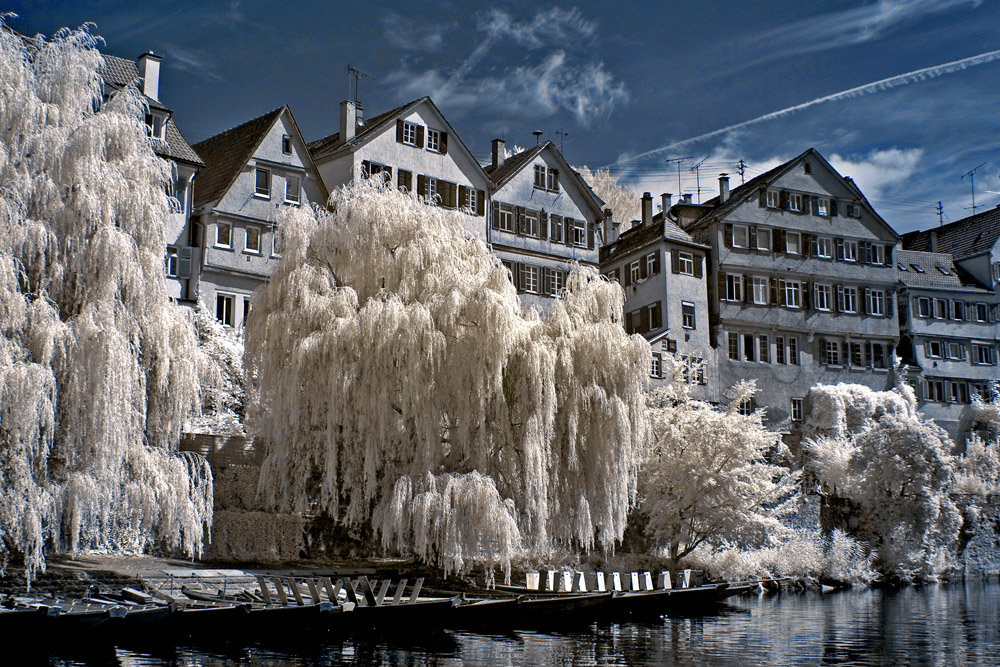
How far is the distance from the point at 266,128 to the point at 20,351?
1041 inches

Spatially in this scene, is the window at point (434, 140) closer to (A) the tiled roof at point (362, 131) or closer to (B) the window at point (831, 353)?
(A) the tiled roof at point (362, 131)

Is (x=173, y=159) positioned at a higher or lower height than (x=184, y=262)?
higher

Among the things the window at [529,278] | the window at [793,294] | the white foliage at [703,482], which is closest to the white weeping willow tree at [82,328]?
the white foliage at [703,482]

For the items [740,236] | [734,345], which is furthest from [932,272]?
[734,345]

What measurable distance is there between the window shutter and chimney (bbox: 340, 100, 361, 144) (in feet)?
36.7

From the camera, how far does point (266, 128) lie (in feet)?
157

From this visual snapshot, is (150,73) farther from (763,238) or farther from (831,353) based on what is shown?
(831,353)

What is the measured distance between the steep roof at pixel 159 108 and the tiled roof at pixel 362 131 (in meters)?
7.57

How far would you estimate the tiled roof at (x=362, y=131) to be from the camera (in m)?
50.7

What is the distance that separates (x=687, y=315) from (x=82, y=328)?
136ft

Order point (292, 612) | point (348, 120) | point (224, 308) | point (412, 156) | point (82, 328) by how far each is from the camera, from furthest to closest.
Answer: point (348, 120) < point (412, 156) < point (224, 308) < point (292, 612) < point (82, 328)

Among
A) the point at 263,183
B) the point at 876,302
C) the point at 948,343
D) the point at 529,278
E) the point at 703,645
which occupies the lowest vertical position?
the point at 703,645

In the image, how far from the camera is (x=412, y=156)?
52.2 metres

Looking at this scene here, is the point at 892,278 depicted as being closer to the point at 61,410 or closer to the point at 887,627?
the point at 887,627
